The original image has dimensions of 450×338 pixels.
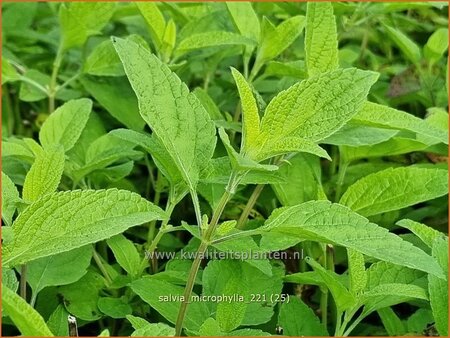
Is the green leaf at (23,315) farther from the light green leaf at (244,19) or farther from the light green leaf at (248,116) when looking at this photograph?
the light green leaf at (244,19)

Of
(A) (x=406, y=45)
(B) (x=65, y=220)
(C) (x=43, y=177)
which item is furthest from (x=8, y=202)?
(A) (x=406, y=45)

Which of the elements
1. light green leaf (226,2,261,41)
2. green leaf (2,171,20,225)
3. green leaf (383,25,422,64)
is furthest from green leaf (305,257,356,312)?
green leaf (383,25,422,64)

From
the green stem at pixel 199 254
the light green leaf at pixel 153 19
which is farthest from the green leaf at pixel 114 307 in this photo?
the light green leaf at pixel 153 19

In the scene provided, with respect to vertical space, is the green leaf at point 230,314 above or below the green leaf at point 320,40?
below

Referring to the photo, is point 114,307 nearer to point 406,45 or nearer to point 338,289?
point 338,289

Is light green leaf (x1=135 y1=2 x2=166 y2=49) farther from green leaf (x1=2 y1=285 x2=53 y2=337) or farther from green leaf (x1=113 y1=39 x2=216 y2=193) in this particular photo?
green leaf (x1=2 y1=285 x2=53 y2=337)

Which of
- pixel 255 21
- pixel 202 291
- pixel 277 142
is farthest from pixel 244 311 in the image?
pixel 255 21
